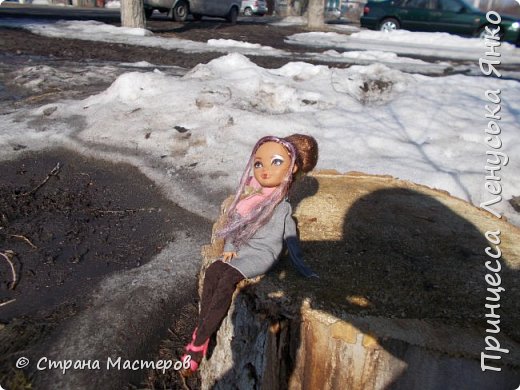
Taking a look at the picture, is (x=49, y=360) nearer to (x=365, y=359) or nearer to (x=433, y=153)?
(x=365, y=359)

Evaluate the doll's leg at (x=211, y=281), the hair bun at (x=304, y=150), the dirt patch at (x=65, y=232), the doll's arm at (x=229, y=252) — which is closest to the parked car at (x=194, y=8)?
the dirt patch at (x=65, y=232)

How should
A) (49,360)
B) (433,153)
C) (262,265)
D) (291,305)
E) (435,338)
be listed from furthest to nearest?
1. (433,153)
2. (49,360)
3. (262,265)
4. (291,305)
5. (435,338)

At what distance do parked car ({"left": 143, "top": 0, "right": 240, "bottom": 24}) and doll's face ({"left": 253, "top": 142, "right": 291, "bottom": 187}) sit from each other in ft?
53.7

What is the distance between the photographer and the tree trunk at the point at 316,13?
2047 centimetres

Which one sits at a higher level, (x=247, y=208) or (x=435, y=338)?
(x=247, y=208)

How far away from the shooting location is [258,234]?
2197 millimetres

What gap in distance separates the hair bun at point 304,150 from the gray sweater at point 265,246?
25 cm

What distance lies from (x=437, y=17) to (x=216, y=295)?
17.5m

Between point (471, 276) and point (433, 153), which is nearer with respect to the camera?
point (471, 276)

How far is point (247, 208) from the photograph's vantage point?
230 cm

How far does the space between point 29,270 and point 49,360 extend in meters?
0.89

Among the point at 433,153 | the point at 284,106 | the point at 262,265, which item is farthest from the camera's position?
the point at 284,106

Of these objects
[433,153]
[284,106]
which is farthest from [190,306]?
[284,106]

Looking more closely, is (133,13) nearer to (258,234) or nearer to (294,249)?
(258,234)
